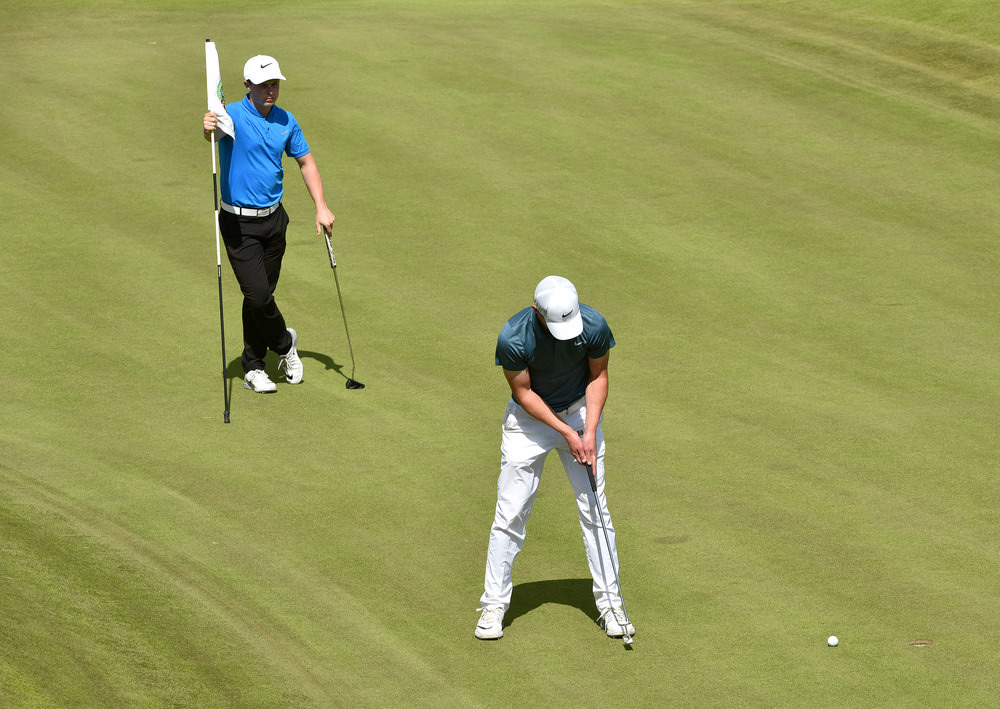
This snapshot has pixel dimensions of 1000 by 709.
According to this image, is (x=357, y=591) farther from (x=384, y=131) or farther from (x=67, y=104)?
(x=67, y=104)

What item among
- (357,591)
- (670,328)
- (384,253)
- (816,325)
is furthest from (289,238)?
(357,591)

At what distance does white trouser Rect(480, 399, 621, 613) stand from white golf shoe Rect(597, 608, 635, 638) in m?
0.04

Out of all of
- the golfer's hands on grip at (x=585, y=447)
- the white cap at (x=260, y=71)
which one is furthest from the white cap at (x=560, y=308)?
the white cap at (x=260, y=71)

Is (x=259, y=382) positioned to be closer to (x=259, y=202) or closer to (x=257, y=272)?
(x=257, y=272)

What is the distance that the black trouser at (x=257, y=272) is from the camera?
11023mm

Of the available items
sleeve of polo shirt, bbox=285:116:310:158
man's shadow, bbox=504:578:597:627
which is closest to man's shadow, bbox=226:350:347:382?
sleeve of polo shirt, bbox=285:116:310:158

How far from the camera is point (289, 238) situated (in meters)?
14.3

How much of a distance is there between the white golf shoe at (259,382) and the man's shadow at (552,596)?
368 centimetres

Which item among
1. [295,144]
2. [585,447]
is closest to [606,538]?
[585,447]

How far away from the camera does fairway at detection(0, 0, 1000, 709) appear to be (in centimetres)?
755

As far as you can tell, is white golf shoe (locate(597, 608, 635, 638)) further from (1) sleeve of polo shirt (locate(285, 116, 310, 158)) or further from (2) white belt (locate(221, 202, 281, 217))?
(1) sleeve of polo shirt (locate(285, 116, 310, 158))

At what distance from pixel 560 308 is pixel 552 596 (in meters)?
2.04

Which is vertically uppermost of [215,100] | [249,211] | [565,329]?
[215,100]

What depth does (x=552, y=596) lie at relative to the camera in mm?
8242
